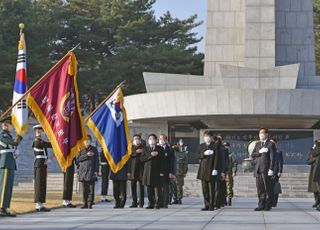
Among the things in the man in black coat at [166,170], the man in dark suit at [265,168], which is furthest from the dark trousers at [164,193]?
the man in dark suit at [265,168]

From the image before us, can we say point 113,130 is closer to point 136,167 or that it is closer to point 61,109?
point 136,167

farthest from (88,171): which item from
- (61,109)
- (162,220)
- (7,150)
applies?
(162,220)

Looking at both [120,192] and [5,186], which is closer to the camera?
[5,186]

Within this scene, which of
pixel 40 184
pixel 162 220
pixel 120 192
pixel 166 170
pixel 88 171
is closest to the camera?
pixel 162 220

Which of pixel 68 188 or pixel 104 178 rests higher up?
pixel 104 178

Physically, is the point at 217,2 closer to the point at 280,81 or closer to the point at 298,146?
the point at 280,81

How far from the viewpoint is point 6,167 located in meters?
12.8

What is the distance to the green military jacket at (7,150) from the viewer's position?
12.8 meters

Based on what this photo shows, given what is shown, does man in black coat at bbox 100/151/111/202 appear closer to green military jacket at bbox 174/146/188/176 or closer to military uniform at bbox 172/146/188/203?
military uniform at bbox 172/146/188/203

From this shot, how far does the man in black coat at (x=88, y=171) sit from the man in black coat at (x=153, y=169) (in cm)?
103

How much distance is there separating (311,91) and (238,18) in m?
5.32

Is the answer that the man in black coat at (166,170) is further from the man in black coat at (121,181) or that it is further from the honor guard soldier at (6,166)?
the honor guard soldier at (6,166)

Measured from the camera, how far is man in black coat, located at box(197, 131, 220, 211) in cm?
1537

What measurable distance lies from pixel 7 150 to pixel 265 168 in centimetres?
533
